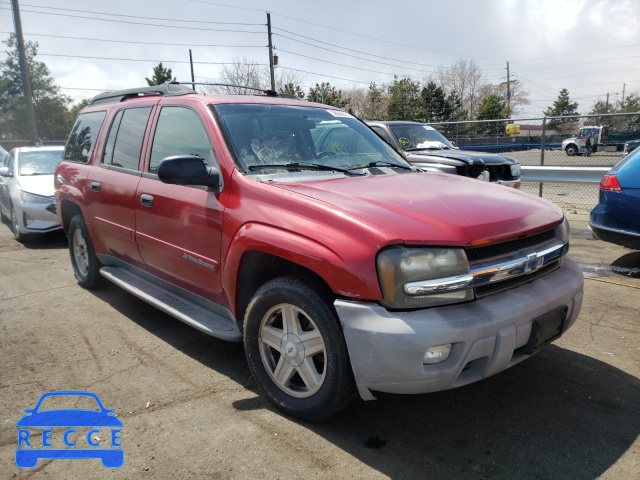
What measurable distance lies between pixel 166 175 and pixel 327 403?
1609 millimetres

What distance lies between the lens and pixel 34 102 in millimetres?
57094

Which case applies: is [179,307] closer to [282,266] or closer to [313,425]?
[282,266]

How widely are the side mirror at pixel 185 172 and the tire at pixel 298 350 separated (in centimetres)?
79

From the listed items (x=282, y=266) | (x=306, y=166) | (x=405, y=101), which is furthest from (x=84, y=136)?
(x=405, y=101)

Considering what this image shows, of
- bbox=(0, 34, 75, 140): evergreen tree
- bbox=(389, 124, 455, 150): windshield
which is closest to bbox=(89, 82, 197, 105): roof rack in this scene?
bbox=(389, 124, 455, 150): windshield

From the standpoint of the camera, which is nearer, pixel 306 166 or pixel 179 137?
pixel 306 166

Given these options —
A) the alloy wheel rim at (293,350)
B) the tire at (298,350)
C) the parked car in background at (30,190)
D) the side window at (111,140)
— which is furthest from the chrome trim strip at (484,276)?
the parked car in background at (30,190)

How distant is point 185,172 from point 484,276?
1.80 m

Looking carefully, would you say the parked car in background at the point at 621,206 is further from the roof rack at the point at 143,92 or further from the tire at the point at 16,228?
the tire at the point at 16,228

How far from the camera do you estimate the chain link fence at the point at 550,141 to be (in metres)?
12.2

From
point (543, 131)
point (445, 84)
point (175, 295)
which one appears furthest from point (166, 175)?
point (445, 84)

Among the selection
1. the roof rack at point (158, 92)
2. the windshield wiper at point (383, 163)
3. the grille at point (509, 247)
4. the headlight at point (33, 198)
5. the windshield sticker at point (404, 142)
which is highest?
the roof rack at point (158, 92)

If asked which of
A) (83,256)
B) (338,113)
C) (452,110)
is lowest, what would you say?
(83,256)

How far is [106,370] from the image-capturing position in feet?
11.5
